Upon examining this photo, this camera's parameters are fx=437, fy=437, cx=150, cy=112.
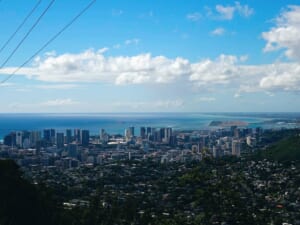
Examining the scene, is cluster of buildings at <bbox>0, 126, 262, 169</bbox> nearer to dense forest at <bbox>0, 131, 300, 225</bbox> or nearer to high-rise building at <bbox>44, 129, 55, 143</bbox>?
high-rise building at <bbox>44, 129, 55, 143</bbox>

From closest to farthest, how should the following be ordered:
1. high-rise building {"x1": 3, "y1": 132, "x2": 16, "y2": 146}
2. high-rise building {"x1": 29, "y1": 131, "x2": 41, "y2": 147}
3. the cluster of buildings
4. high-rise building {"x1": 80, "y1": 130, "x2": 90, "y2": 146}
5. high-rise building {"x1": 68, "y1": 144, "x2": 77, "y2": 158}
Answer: the cluster of buildings → high-rise building {"x1": 68, "y1": 144, "x2": 77, "y2": 158} → high-rise building {"x1": 3, "y1": 132, "x2": 16, "y2": 146} → high-rise building {"x1": 29, "y1": 131, "x2": 41, "y2": 147} → high-rise building {"x1": 80, "y1": 130, "x2": 90, "y2": 146}

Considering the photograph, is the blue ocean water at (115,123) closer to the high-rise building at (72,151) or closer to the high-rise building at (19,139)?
the high-rise building at (19,139)

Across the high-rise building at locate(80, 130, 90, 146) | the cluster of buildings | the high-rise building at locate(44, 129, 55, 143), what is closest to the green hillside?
the cluster of buildings

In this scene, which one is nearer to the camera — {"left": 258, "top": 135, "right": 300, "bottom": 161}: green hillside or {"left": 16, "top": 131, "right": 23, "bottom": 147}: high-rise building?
{"left": 258, "top": 135, "right": 300, "bottom": 161}: green hillside

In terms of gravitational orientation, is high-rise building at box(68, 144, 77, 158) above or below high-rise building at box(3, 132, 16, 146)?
below

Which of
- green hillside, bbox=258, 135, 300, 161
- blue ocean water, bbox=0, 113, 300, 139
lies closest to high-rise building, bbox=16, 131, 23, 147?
blue ocean water, bbox=0, 113, 300, 139

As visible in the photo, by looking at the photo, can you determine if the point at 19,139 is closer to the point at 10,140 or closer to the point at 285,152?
the point at 10,140

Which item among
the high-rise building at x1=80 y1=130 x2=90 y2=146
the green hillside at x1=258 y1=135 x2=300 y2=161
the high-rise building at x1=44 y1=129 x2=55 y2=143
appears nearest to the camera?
the green hillside at x1=258 y1=135 x2=300 y2=161

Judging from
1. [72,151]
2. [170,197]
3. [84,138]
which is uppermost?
[84,138]

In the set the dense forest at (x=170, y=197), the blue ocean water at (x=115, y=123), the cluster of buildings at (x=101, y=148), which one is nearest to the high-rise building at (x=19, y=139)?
the cluster of buildings at (x=101, y=148)

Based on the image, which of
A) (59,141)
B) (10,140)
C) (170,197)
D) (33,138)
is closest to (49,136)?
(59,141)

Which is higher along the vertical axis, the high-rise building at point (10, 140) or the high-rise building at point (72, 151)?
the high-rise building at point (10, 140)
